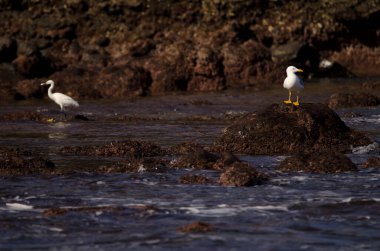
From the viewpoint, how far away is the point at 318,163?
16172 mm

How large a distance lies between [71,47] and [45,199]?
29684mm

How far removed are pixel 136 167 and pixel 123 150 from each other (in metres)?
2.61

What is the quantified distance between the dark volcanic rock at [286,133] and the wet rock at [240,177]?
3715 millimetres

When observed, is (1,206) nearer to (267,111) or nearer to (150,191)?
(150,191)

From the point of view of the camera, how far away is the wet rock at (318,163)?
16.1m

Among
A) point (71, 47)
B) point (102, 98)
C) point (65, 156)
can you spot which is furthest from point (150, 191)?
point (71, 47)

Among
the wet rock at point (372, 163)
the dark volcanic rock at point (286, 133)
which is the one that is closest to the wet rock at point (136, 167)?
the dark volcanic rock at point (286, 133)

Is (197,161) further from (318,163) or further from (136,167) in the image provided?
(318,163)

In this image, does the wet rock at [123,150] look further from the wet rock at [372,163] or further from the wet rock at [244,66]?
the wet rock at [244,66]

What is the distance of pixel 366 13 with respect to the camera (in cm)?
4369

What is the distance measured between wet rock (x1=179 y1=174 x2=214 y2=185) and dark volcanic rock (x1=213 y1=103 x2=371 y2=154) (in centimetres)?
368

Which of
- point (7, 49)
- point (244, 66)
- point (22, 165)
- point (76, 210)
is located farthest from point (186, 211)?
point (7, 49)

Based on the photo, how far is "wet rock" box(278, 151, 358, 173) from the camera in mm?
16125

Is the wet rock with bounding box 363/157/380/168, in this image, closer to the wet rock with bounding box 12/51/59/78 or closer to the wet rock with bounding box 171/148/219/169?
the wet rock with bounding box 171/148/219/169
